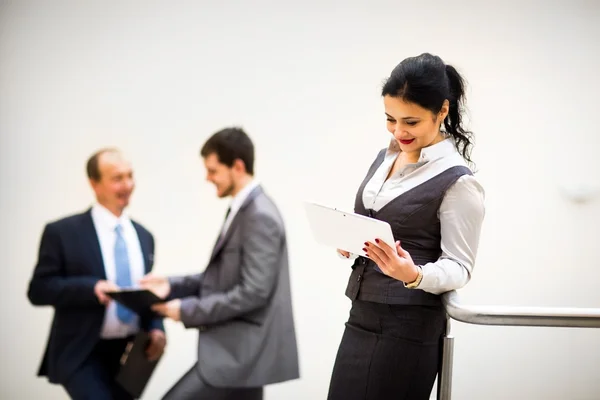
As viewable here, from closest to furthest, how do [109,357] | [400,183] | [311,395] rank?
[400,183]
[109,357]
[311,395]

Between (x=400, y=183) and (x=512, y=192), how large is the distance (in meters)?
1.07

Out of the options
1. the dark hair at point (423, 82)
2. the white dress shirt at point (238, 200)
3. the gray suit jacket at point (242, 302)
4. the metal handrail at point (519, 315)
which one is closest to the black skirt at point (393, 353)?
the metal handrail at point (519, 315)

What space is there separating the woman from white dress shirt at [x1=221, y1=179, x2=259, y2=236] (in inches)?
30.1

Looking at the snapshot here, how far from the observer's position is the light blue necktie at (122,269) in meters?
2.48

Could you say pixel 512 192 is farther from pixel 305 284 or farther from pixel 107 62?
Answer: pixel 107 62

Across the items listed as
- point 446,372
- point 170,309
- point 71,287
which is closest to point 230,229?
point 170,309

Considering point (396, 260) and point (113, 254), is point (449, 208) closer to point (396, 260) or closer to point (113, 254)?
point (396, 260)

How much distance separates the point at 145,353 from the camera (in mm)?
2531

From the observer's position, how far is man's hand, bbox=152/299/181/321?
253cm

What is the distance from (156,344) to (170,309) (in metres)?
0.14

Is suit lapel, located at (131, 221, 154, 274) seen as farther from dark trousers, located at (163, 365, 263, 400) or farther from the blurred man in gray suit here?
dark trousers, located at (163, 365, 263, 400)

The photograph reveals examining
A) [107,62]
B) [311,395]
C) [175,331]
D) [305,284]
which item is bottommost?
[311,395]

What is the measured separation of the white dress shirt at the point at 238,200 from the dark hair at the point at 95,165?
48 centimetres

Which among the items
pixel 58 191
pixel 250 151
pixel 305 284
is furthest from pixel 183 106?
pixel 305 284
